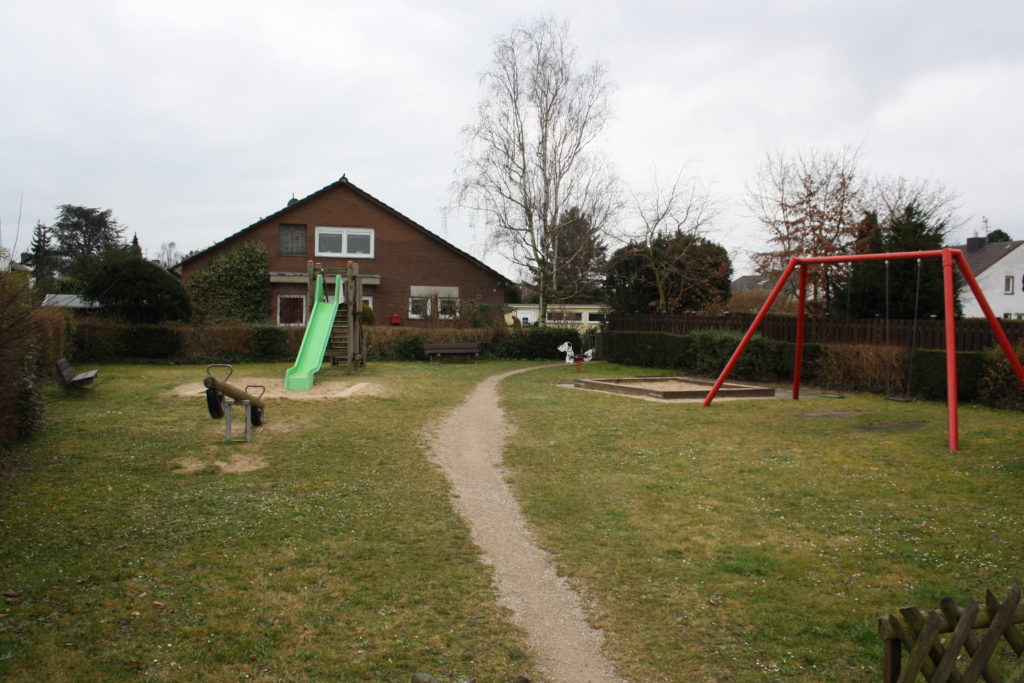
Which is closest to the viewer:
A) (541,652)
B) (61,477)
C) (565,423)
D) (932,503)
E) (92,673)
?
(92,673)

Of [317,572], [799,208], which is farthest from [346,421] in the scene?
[799,208]

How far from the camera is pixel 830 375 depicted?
19312 mm

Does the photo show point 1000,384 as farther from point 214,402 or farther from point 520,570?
point 214,402

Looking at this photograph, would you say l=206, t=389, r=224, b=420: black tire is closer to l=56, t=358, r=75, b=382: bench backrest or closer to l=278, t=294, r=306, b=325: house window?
l=56, t=358, r=75, b=382: bench backrest

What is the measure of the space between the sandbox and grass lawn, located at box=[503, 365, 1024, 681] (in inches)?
171

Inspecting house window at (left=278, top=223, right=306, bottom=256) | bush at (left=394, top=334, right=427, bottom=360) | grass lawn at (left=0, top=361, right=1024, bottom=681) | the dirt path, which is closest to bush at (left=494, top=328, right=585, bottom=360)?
bush at (left=394, top=334, right=427, bottom=360)

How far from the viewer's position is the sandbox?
17344mm

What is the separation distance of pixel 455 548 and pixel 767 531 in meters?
2.88

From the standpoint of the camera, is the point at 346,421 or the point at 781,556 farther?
the point at 346,421

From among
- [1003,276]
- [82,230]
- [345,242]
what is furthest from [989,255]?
[82,230]

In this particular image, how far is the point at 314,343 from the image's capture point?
21.6m

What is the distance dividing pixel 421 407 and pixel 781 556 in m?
10.4

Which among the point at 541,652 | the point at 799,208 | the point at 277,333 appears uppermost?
the point at 799,208

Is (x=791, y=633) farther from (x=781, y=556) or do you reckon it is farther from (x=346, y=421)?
(x=346, y=421)
